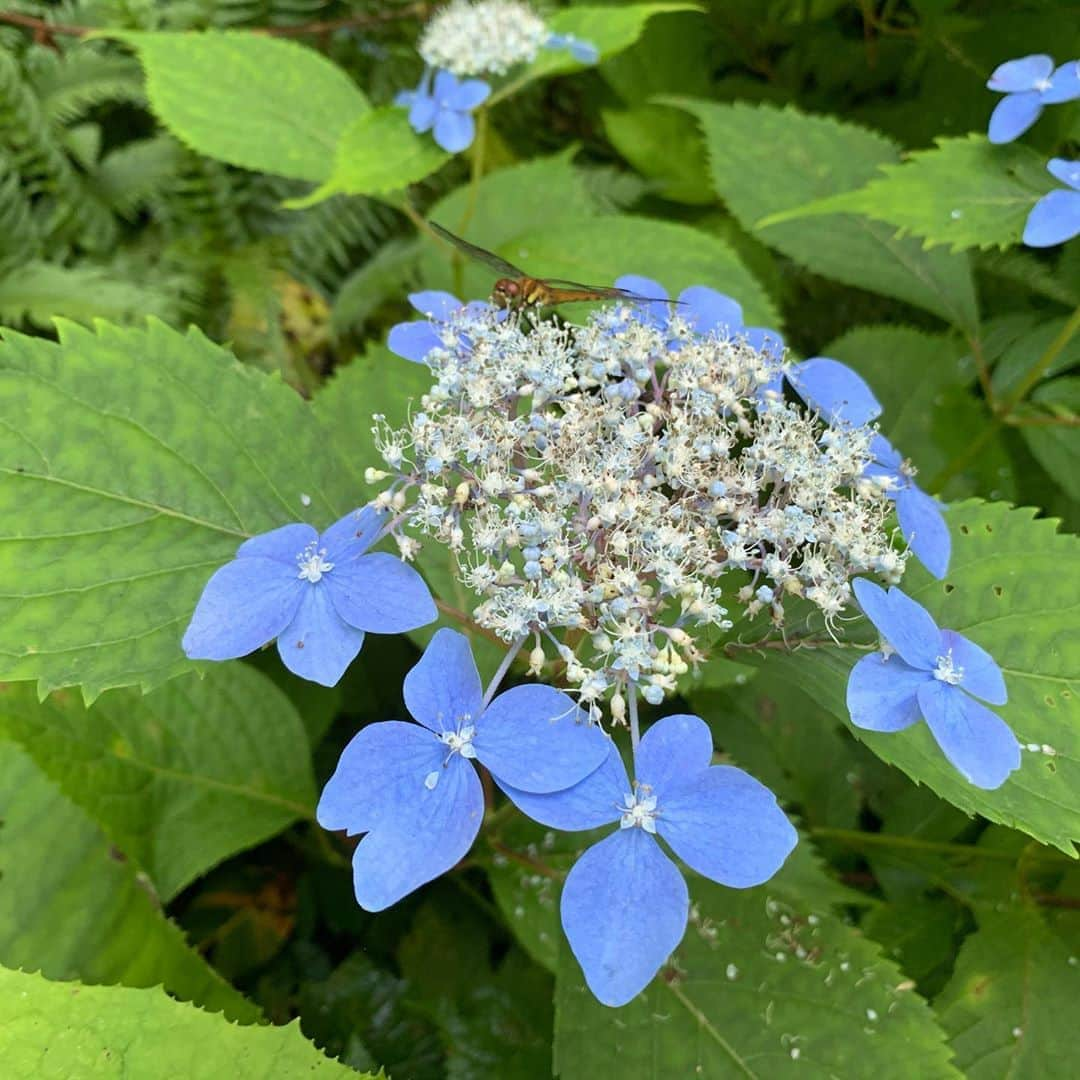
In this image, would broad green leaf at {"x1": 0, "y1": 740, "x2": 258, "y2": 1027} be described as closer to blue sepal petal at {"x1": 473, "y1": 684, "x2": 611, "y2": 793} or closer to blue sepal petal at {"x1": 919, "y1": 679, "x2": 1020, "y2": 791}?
blue sepal petal at {"x1": 473, "y1": 684, "x2": 611, "y2": 793}

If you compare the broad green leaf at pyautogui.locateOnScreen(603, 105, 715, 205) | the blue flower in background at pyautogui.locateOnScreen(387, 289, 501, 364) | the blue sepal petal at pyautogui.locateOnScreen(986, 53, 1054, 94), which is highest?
the blue sepal petal at pyautogui.locateOnScreen(986, 53, 1054, 94)

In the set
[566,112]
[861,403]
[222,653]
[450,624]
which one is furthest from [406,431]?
[566,112]

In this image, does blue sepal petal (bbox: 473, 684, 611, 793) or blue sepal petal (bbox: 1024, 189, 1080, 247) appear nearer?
blue sepal petal (bbox: 473, 684, 611, 793)

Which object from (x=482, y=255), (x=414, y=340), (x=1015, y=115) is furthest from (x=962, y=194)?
(x=414, y=340)

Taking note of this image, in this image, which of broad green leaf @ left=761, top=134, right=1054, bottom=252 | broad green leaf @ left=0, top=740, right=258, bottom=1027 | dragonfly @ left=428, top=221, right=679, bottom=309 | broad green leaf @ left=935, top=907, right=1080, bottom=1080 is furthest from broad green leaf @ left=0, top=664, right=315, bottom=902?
broad green leaf @ left=761, top=134, right=1054, bottom=252

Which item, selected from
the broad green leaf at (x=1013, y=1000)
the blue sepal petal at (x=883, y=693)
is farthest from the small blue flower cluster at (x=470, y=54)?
the broad green leaf at (x=1013, y=1000)
